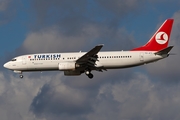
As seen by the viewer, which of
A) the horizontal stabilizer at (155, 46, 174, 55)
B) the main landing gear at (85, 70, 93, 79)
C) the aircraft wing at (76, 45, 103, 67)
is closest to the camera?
the horizontal stabilizer at (155, 46, 174, 55)

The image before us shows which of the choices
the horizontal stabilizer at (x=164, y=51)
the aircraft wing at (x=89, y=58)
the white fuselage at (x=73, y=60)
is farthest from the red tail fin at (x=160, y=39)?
the aircraft wing at (x=89, y=58)

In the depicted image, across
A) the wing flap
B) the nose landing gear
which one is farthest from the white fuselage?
the nose landing gear

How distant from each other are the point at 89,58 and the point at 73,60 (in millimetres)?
3329

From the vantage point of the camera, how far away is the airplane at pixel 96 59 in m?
79.0

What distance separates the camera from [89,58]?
7888 cm

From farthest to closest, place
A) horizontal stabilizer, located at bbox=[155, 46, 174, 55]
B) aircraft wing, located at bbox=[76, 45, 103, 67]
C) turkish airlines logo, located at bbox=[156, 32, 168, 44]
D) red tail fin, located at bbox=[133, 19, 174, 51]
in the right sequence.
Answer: turkish airlines logo, located at bbox=[156, 32, 168, 44], red tail fin, located at bbox=[133, 19, 174, 51], aircraft wing, located at bbox=[76, 45, 103, 67], horizontal stabilizer, located at bbox=[155, 46, 174, 55]

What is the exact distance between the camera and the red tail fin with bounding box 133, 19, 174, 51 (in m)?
81.2

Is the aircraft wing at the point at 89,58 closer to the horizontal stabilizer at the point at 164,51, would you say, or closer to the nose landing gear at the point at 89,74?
the nose landing gear at the point at 89,74

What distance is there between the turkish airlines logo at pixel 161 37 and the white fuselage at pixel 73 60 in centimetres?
396

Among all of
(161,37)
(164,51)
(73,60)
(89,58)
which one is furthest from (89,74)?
(161,37)

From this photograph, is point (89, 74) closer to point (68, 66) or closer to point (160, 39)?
point (68, 66)

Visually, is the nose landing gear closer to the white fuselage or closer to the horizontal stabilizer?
the white fuselage

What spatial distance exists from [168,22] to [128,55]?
898cm

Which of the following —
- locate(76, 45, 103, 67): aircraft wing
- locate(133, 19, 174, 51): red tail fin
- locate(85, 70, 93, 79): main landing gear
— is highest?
locate(133, 19, 174, 51): red tail fin
